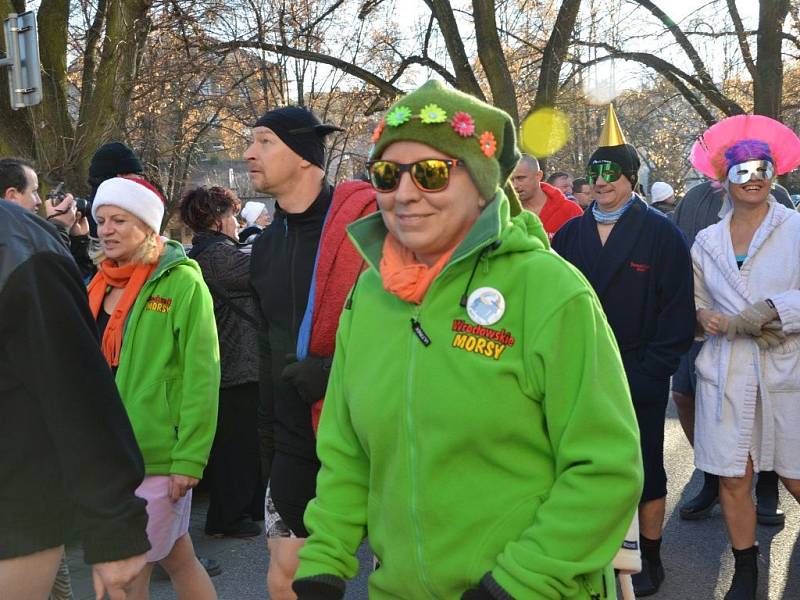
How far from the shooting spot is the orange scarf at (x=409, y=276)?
2.18m

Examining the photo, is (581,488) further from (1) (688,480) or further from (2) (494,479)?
(1) (688,480)

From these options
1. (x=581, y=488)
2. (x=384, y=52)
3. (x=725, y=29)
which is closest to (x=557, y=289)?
(x=581, y=488)

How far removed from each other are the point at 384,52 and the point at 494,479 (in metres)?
17.0

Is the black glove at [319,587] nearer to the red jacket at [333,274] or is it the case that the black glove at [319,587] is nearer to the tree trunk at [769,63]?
the red jacket at [333,274]

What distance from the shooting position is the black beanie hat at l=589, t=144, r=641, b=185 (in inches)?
188

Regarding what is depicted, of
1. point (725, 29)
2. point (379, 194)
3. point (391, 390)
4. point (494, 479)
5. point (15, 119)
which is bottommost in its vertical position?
point (494, 479)

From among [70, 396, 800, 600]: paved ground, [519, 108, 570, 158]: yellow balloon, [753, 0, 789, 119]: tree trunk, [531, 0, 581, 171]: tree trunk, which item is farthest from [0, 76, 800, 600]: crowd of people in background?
[753, 0, 789, 119]: tree trunk

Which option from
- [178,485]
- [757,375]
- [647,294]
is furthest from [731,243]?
[178,485]

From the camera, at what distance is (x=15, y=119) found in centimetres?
1289

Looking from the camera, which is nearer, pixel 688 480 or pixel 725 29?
pixel 688 480

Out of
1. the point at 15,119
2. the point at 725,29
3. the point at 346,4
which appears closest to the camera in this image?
the point at 15,119

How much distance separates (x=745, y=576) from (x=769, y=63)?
10.6 m

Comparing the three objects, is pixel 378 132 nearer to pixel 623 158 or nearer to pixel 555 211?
pixel 623 158

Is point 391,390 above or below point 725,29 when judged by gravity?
below
